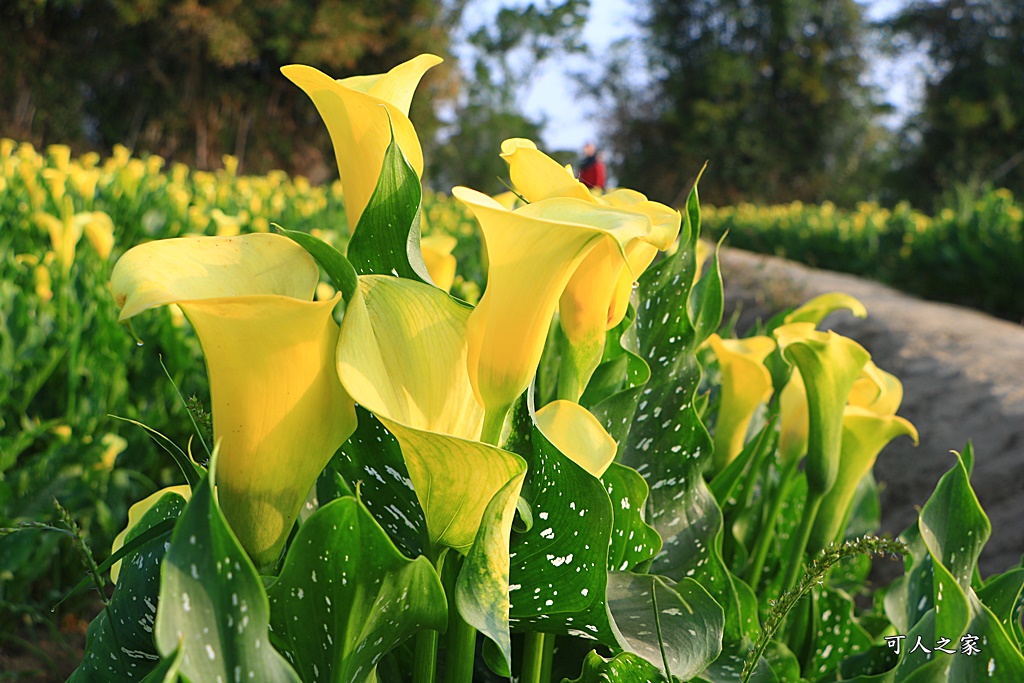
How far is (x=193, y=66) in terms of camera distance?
14469mm

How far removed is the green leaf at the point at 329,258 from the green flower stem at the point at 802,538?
1.99ft

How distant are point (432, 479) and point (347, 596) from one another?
0.08 metres

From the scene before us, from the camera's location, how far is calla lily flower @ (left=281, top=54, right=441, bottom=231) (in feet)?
1.70

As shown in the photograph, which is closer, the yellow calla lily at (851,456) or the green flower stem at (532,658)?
the green flower stem at (532,658)

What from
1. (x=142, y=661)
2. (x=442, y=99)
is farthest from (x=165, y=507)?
(x=442, y=99)

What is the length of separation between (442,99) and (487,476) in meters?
17.4

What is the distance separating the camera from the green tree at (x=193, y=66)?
12578mm

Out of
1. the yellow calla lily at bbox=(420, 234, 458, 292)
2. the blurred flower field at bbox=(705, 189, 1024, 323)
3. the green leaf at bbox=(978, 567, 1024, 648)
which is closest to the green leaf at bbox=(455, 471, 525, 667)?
the yellow calla lily at bbox=(420, 234, 458, 292)

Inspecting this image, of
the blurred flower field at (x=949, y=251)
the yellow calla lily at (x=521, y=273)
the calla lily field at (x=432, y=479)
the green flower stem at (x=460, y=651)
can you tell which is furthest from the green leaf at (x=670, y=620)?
the blurred flower field at (x=949, y=251)

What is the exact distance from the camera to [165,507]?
56 cm

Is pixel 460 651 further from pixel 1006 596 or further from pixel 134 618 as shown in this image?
pixel 1006 596

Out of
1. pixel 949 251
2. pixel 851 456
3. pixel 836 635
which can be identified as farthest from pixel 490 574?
pixel 949 251

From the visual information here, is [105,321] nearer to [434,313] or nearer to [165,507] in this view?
[165,507]

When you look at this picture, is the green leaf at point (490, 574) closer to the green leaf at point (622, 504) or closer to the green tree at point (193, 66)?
the green leaf at point (622, 504)
